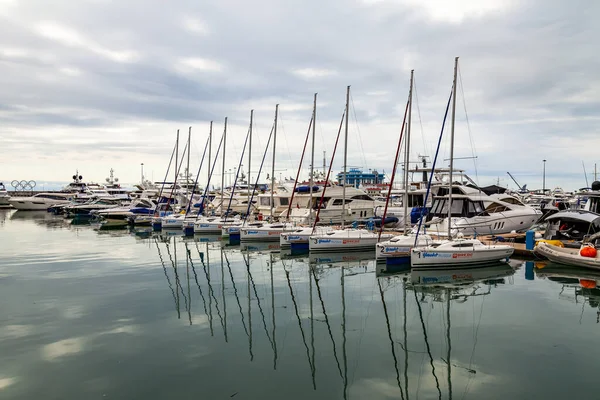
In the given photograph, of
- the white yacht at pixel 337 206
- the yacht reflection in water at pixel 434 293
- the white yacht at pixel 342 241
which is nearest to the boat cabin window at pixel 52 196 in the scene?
the white yacht at pixel 337 206

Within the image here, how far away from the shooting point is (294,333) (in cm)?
1360

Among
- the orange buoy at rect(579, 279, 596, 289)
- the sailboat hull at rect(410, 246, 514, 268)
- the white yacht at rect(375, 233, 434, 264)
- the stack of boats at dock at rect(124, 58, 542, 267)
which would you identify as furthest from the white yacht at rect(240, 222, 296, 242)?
the orange buoy at rect(579, 279, 596, 289)

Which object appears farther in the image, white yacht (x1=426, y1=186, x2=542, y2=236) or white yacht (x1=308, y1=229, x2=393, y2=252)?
white yacht (x1=426, y1=186, x2=542, y2=236)

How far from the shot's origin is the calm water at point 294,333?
9867mm

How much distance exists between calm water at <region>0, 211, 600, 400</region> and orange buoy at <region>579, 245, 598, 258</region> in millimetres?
954

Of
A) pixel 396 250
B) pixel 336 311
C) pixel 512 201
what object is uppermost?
pixel 512 201

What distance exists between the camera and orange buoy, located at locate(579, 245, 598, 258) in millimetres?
20906

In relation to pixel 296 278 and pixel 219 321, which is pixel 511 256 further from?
pixel 219 321

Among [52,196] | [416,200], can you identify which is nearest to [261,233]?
[416,200]

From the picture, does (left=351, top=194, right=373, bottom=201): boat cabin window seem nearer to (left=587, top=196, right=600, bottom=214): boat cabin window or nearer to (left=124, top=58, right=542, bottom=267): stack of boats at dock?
(left=124, top=58, right=542, bottom=267): stack of boats at dock

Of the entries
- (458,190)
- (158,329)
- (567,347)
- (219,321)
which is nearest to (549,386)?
(567,347)

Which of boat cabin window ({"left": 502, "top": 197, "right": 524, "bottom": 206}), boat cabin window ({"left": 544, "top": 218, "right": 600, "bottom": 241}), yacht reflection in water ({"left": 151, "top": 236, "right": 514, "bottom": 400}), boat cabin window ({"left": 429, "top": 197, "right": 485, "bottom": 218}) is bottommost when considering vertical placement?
yacht reflection in water ({"left": 151, "top": 236, "right": 514, "bottom": 400})

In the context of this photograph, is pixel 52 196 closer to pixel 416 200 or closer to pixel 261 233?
pixel 261 233

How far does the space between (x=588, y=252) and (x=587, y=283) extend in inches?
81.0
